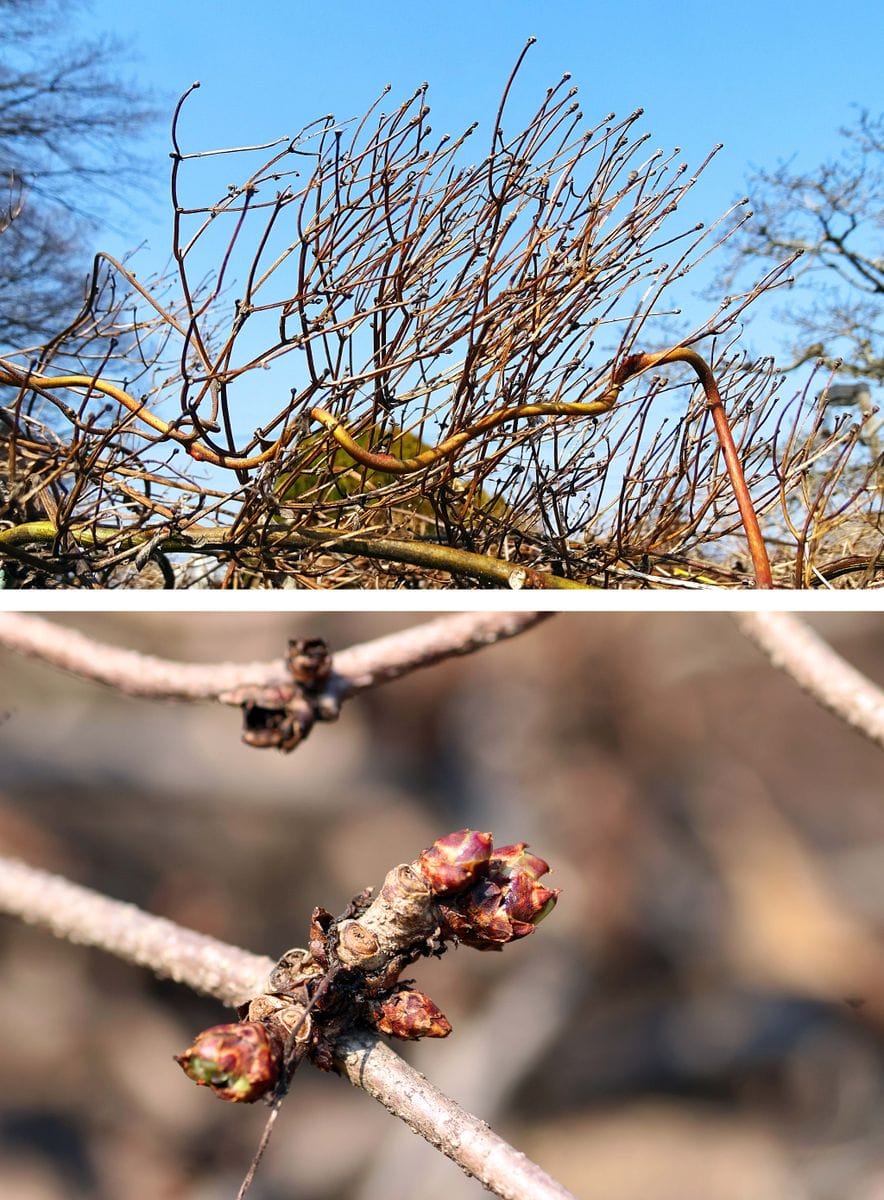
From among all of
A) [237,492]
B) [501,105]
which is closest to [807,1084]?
[237,492]

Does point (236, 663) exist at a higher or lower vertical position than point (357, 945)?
higher

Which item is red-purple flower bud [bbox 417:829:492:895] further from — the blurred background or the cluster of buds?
the blurred background

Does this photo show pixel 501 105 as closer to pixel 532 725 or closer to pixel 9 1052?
pixel 532 725

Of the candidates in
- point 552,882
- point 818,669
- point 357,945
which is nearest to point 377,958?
point 357,945

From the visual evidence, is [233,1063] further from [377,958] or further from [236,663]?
[236,663]

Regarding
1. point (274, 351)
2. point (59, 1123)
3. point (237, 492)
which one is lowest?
point (59, 1123)

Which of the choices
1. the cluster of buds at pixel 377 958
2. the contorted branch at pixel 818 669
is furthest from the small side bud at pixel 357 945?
the contorted branch at pixel 818 669

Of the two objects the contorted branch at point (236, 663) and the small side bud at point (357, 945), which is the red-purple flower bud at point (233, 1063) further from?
the contorted branch at point (236, 663)
